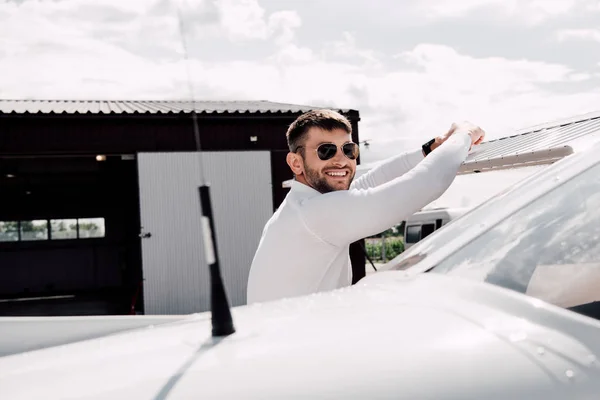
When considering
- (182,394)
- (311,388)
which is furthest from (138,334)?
(311,388)

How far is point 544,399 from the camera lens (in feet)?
3.44

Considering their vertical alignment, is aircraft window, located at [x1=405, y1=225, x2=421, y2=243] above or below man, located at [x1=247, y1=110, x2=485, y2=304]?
below

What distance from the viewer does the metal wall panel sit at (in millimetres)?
13930

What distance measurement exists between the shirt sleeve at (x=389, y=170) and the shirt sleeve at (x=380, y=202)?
628 millimetres

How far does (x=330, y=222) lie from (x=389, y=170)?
83 centimetres

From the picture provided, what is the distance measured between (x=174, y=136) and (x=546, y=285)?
1345cm

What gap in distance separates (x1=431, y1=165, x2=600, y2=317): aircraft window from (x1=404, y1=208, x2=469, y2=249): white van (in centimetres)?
1548

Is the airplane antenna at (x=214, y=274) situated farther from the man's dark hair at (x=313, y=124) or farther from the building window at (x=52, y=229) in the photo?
the building window at (x=52, y=229)

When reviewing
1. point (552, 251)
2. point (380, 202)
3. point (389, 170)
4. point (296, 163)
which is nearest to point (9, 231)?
point (389, 170)

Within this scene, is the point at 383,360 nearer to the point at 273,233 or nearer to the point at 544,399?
the point at 544,399

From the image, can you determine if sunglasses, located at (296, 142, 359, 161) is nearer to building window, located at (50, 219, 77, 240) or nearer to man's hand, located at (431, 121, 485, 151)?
man's hand, located at (431, 121, 485, 151)

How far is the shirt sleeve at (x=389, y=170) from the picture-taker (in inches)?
101

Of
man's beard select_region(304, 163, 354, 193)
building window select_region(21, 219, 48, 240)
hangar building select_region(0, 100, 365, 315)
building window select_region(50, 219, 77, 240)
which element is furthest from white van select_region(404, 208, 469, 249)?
man's beard select_region(304, 163, 354, 193)

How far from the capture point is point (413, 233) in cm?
2023
